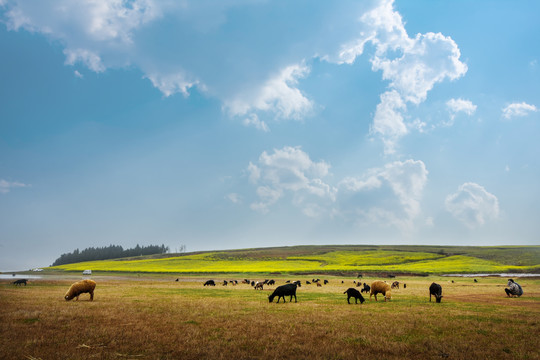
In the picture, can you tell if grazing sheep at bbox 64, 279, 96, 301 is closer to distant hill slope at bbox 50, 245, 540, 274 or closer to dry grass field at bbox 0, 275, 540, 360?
dry grass field at bbox 0, 275, 540, 360

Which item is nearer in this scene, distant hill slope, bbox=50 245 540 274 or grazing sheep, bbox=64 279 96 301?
grazing sheep, bbox=64 279 96 301

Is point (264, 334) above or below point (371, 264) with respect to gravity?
above

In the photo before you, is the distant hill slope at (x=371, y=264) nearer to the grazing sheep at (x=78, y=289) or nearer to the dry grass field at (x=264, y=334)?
the grazing sheep at (x=78, y=289)

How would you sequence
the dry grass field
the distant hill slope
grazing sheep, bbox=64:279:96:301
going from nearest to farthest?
the dry grass field < grazing sheep, bbox=64:279:96:301 < the distant hill slope

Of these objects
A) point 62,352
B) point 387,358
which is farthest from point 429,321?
point 62,352

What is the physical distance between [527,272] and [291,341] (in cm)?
8071

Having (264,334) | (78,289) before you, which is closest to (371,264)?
(78,289)

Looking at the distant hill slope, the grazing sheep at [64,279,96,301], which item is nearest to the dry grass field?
the grazing sheep at [64,279,96,301]

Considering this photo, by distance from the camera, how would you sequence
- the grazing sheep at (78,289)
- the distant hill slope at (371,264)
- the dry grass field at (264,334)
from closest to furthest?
the dry grass field at (264,334) < the grazing sheep at (78,289) < the distant hill slope at (371,264)

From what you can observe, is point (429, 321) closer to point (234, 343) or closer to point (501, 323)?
point (501, 323)

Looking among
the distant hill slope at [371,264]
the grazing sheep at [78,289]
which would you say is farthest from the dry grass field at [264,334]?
the distant hill slope at [371,264]

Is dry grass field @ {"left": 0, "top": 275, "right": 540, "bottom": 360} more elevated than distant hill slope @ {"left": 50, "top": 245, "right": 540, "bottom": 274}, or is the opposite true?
dry grass field @ {"left": 0, "top": 275, "right": 540, "bottom": 360}

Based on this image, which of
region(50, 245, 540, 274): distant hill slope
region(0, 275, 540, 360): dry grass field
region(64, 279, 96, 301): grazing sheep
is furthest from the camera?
region(50, 245, 540, 274): distant hill slope

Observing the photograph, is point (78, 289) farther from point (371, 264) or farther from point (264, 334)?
point (371, 264)
